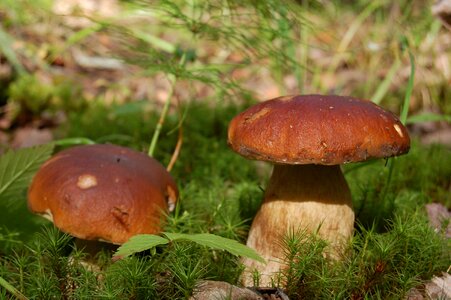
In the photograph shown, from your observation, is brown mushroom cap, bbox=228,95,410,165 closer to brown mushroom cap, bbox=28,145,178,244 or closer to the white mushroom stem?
the white mushroom stem

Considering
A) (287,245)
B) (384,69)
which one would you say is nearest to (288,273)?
(287,245)

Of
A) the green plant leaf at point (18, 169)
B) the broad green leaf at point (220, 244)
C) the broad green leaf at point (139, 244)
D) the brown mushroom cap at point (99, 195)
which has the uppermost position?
the broad green leaf at point (220, 244)

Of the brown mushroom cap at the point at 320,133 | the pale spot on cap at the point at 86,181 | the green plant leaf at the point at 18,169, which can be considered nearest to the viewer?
the brown mushroom cap at the point at 320,133

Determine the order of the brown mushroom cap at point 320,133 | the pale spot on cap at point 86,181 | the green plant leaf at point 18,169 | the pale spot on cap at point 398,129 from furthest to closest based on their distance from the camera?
1. the green plant leaf at point 18,169
2. the pale spot on cap at point 86,181
3. the pale spot on cap at point 398,129
4. the brown mushroom cap at point 320,133

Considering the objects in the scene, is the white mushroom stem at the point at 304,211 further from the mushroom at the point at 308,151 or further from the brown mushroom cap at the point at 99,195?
the brown mushroom cap at the point at 99,195

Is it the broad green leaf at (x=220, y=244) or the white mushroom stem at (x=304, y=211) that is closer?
the broad green leaf at (x=220, y=244)

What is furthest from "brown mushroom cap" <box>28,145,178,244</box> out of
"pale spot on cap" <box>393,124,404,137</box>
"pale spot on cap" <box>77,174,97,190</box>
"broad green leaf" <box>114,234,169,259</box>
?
"pale spot on cap" <box>393,124,404,137</box>

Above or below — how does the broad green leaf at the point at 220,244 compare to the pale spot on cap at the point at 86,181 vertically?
above

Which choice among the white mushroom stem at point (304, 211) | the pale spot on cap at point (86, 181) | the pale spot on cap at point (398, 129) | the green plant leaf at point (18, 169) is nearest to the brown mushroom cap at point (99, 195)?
the pale spot on cap at point (86, 181)
